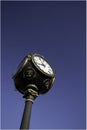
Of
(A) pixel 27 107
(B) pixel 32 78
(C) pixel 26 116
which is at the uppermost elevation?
(B) pixel 32 78

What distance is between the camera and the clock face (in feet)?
22.9

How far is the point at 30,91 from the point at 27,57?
0.86 meters

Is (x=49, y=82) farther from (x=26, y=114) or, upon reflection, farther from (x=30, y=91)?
(x=26, y=114)

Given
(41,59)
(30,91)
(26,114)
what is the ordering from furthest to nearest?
(41,59), (30,91), (26,114)

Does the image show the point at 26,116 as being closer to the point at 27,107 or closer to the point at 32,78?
the point at 27,107

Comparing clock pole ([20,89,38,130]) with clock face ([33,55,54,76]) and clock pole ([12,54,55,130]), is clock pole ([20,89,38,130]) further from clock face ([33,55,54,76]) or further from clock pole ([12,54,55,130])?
clock face ([33,55,54,76])

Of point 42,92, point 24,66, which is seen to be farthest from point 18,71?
point 42,92

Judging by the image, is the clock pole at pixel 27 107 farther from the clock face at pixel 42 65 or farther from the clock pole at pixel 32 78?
the clock face at pixel 42 65

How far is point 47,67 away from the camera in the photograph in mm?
7379

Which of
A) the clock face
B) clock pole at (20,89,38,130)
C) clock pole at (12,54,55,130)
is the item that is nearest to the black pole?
clock pole at (20,89,38,130)

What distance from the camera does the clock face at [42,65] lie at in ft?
22.9

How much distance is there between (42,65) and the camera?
7172 millimetres

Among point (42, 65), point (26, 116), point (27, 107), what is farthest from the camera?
point (42, 65)

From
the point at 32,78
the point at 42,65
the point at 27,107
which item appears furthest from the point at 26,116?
the point at 42,65
